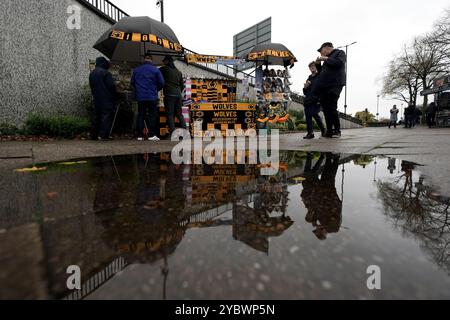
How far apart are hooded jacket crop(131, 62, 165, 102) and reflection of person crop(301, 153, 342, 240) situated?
485 centimetres

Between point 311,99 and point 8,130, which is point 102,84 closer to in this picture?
point 8,130

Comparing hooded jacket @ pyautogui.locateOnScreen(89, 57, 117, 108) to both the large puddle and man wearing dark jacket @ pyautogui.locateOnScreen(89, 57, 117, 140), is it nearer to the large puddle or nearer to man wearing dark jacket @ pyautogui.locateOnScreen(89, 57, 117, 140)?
man wearing dark jacket @ pyautogui.locateOnScreen(89, 57, 117, 140)

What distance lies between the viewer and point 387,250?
0.83 m

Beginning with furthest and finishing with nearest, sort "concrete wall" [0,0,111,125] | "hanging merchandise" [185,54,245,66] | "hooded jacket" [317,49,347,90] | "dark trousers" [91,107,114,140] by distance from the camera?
"hanging merchandise" [185,54,245,66] < "concrete wall" [0,0,111,125] < "dark trousers" [91,107,114,140] < "hooded jacket" [317,49,347,90]

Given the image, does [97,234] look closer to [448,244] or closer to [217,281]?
[217,281]

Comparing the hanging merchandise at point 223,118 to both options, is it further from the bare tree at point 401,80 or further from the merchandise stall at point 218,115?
the bare tree at point 401,80

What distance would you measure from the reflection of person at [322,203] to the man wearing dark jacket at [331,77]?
177 inches

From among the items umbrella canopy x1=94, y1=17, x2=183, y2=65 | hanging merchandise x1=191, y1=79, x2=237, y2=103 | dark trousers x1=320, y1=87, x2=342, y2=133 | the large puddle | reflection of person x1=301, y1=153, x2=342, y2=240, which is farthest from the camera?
hanging merchandise x1=191, y1=79, x2=237, y2=103

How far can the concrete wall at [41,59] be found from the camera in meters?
6.61

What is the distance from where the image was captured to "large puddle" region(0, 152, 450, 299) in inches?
25.4

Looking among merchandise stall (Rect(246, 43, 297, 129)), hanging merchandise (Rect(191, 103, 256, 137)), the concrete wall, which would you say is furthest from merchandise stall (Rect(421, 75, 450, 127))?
the concrete wall

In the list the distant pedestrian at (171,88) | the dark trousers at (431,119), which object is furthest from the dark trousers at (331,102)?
the dark trousers at (431,119)

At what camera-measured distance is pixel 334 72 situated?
595 cm
